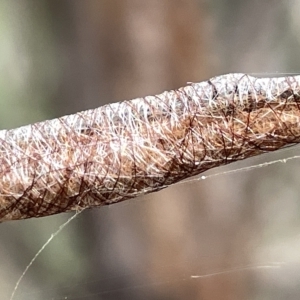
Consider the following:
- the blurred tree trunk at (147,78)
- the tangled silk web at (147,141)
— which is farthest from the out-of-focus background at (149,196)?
the tangled silk web at (147,141)

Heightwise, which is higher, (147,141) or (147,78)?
(147,78)

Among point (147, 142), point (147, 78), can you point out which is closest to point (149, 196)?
point (147, 78)

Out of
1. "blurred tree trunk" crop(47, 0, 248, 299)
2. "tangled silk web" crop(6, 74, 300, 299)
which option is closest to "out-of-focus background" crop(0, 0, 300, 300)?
"blurred tree trunk" crop(47, 0, 248, 299)

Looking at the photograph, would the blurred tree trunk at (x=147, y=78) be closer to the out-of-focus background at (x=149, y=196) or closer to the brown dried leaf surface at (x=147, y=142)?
the out-of-focus background at (x=149, y=196)

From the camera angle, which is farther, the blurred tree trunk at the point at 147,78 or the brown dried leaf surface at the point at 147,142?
the blurred tree trunk at the point at 147,78

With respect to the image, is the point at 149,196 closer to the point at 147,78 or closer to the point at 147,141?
the point at 147,78

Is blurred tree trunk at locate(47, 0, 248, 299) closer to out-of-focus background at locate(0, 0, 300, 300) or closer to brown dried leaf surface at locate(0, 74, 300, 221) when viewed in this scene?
out-of-focus background at locate(0, 0, 300, 300)
